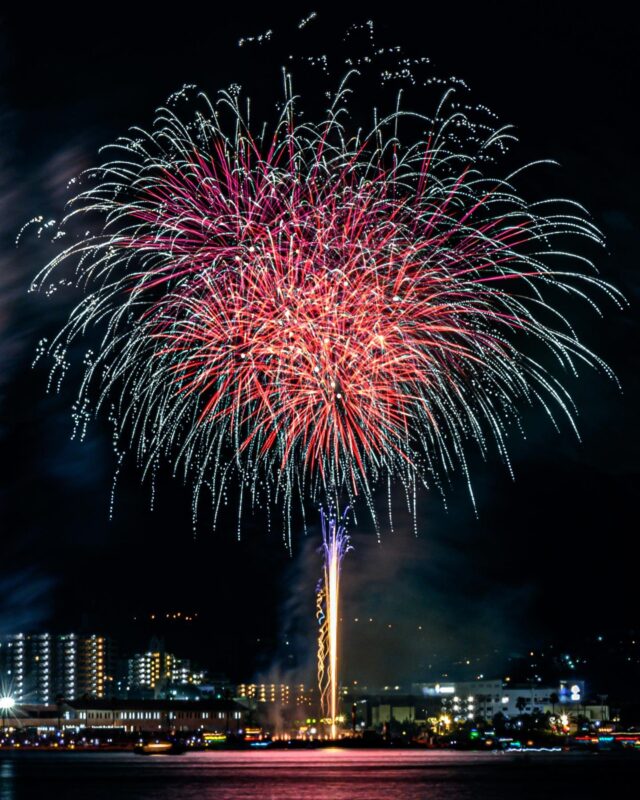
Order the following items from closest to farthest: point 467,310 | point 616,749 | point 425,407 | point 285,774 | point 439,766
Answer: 1. point 467,310
2. point 425,407
3. point 285,774
4. point 439,766
5. point 616,749

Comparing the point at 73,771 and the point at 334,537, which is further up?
the point at 334,537

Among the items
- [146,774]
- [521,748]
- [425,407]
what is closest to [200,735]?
[521,748]

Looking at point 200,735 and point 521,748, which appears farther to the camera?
point 200,735

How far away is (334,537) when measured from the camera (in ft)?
274

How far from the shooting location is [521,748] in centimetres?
16838

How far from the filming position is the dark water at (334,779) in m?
76.1

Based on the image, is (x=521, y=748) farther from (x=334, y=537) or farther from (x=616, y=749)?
(x=334, y=537)

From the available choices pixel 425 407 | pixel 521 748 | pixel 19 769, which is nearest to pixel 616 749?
pixel 521 748

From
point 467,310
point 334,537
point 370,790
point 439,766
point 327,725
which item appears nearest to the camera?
point 467,310

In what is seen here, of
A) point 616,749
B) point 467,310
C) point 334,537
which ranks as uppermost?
point 467,310

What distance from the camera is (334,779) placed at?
90.2 metres

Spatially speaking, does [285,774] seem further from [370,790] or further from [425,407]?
[425,407]

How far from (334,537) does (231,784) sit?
20199 mm

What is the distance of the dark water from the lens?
76.1 m
